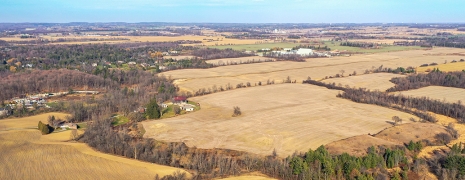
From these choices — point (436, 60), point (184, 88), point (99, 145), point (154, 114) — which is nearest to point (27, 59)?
point (184, 88)

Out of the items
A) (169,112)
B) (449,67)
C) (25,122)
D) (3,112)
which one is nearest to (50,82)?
(3,112)

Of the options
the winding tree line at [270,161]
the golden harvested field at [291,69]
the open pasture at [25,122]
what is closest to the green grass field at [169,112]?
the winding tree line at [270,161]

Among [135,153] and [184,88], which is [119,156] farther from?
[184,88]

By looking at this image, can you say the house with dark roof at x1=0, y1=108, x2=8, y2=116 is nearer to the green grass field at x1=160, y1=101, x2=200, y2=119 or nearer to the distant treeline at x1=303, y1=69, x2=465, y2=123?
the green grass field at x1=160, y1=101, x2=200, y2=119

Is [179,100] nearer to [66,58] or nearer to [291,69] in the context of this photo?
[291,69]

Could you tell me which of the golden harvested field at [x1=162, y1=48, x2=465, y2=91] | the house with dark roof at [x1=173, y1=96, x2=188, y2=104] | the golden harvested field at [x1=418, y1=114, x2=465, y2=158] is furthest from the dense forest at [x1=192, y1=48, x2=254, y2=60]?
the golden harvested field at [x1=418, y1=114, x2=465, y2=158]

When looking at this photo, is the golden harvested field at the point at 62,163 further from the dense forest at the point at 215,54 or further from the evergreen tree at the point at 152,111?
the dense forest at the point at 215,54
